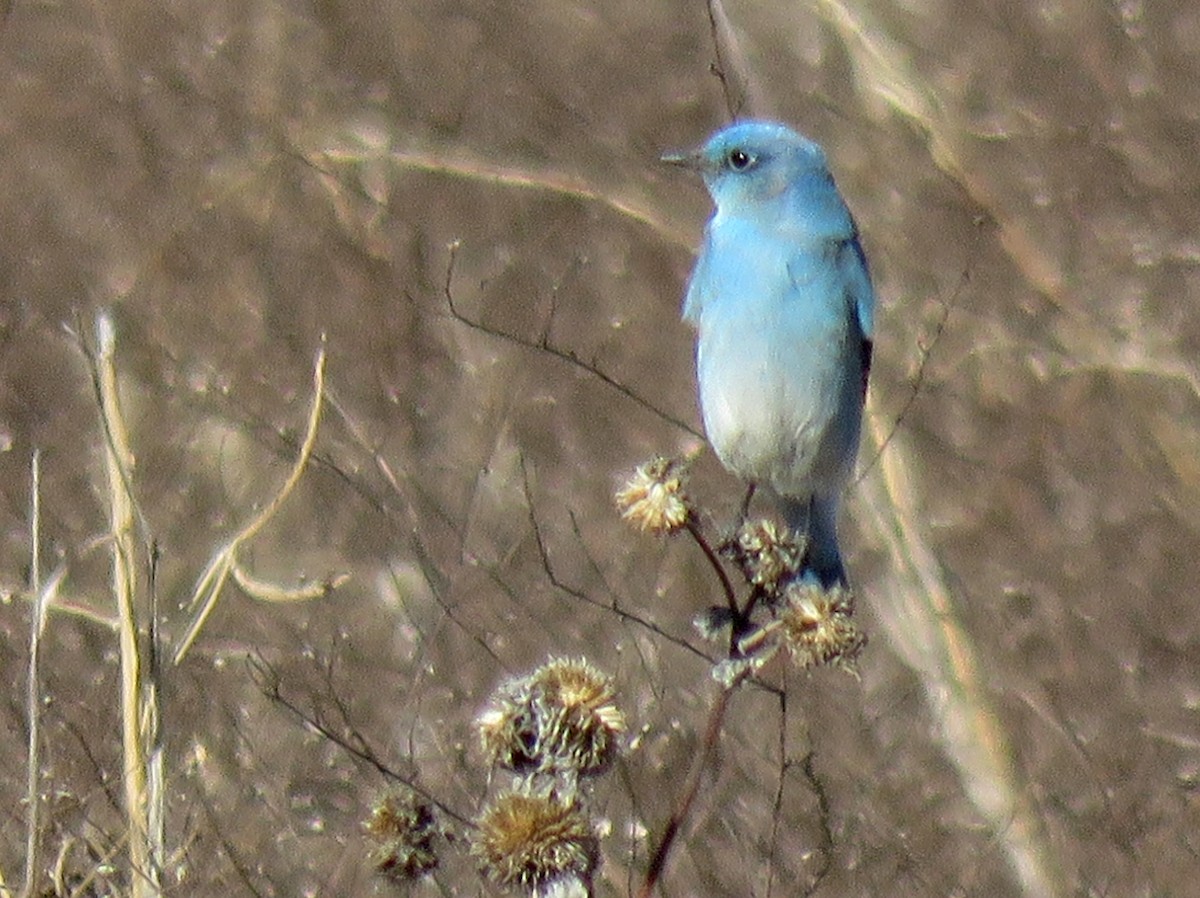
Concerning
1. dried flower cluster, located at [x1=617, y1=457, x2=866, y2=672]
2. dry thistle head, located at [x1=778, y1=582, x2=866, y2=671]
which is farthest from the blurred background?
dry thistle head, located at [x1=778, y1=582, x2=866, y2=671]

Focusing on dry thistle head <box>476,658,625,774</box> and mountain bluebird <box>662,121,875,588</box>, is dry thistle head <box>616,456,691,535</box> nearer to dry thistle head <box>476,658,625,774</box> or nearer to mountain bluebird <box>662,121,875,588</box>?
dry thistle head <box>476,658,625,774</box>

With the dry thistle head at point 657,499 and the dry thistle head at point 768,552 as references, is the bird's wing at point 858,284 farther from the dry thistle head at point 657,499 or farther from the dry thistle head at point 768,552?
the dry thistle head at point 657,499

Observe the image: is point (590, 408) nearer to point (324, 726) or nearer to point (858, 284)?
point (324, 726)

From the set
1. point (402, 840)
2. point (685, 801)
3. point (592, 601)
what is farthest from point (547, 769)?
point (592, 601)

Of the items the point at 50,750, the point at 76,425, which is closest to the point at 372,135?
the point at 76,425

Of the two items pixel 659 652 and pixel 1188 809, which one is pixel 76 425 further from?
pixel 1188 809

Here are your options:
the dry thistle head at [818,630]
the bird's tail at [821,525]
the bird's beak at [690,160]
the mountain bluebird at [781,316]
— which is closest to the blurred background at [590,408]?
the bird's tail at [821,525]

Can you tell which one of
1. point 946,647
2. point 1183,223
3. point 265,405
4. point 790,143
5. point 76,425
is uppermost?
point 790,143
